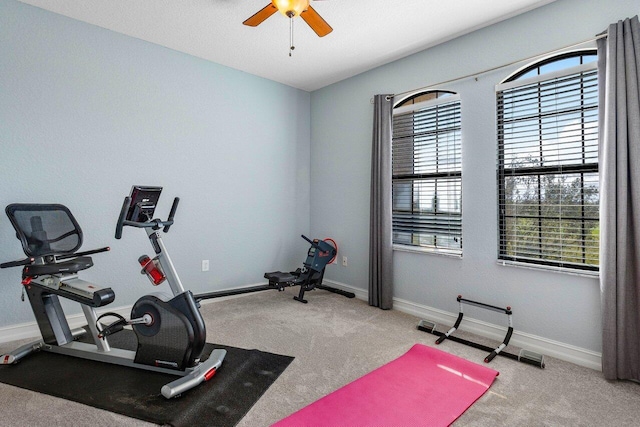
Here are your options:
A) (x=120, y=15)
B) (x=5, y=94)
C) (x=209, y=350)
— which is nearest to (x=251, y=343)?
(x=209, y=350)

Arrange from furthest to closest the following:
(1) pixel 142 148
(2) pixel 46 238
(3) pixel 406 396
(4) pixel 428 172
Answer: (4) pixel 428 172, (1) pixel 142 148, (2) pixel 46 238, (3) pixel 406 396

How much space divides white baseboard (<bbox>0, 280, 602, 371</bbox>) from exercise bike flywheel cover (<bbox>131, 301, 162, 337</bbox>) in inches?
48.9

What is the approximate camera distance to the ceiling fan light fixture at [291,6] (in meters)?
2.06

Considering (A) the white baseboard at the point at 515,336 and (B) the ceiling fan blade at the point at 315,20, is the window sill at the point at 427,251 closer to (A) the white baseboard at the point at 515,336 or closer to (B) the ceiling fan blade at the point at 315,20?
(A) the white baseboard at the point at 515,336

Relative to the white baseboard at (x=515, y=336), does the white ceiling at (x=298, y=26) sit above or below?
above

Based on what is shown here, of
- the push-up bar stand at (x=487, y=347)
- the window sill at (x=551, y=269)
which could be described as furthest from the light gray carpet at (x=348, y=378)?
the window sill at (x=551, y=269)

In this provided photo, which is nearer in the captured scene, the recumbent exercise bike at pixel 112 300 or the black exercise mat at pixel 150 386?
the black exercise mat at pixel 150 386

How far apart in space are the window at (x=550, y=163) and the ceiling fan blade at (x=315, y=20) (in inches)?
62.4

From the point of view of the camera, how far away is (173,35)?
3.19 m

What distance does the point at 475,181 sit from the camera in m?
3.04

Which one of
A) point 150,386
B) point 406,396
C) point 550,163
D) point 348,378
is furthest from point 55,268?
point 550,163

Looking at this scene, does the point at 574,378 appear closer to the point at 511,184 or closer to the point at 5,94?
the point at 511,184

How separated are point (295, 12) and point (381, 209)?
2096mm

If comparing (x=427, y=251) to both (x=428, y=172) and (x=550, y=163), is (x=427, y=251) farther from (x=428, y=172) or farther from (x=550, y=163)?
(x=550, y=163)
